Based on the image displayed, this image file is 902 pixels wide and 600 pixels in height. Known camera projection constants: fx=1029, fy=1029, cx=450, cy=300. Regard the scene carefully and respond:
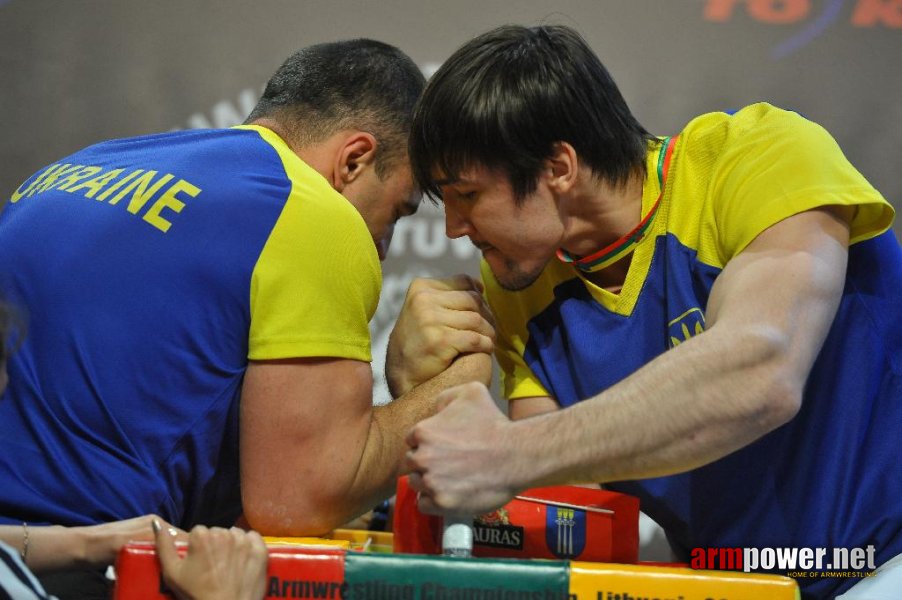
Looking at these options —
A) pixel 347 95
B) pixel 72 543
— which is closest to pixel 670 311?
pixel 347 95

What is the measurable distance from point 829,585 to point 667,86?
1.30m

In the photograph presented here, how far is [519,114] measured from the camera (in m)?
1.30

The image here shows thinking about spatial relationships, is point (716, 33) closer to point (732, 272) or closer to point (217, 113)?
point (217, 113)

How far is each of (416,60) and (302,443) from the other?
1.28 m

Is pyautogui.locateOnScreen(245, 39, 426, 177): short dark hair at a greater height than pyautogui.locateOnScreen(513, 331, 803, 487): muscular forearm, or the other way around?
pyautogui.locateOnScreen(245, 39, 426, 177): short dark hair

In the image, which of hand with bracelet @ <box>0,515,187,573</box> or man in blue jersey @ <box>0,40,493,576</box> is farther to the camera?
man in blue jersey @ <box>0,40,493,576</box>

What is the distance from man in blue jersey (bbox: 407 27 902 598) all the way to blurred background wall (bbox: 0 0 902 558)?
0.86 m

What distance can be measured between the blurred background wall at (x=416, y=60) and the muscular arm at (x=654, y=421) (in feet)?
4.14

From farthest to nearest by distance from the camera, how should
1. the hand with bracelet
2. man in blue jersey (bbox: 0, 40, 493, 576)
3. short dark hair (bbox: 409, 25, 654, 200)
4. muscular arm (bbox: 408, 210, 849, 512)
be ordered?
short dark hair (bbox: 409, 25, 654, 200), man in blue jersey (bbox: 0, 40, 493, 576), the hand with bracelet, muscular arm (bbox: 408, 210, 849, 512)

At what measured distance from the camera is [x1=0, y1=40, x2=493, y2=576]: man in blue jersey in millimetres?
1133

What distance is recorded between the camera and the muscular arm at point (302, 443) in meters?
1.15

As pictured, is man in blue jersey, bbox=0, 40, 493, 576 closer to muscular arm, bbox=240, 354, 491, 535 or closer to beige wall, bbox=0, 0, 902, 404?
muscular arm, bbox=240, 354, 491, 535

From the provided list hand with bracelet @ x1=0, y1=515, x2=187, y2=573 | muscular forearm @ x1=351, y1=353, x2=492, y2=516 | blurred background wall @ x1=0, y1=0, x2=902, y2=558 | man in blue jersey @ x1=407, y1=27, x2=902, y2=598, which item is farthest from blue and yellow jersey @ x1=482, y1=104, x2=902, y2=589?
blurred background wall @ x1=0, y1=0, x2=902, y2=558

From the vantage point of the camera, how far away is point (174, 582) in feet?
2.75
